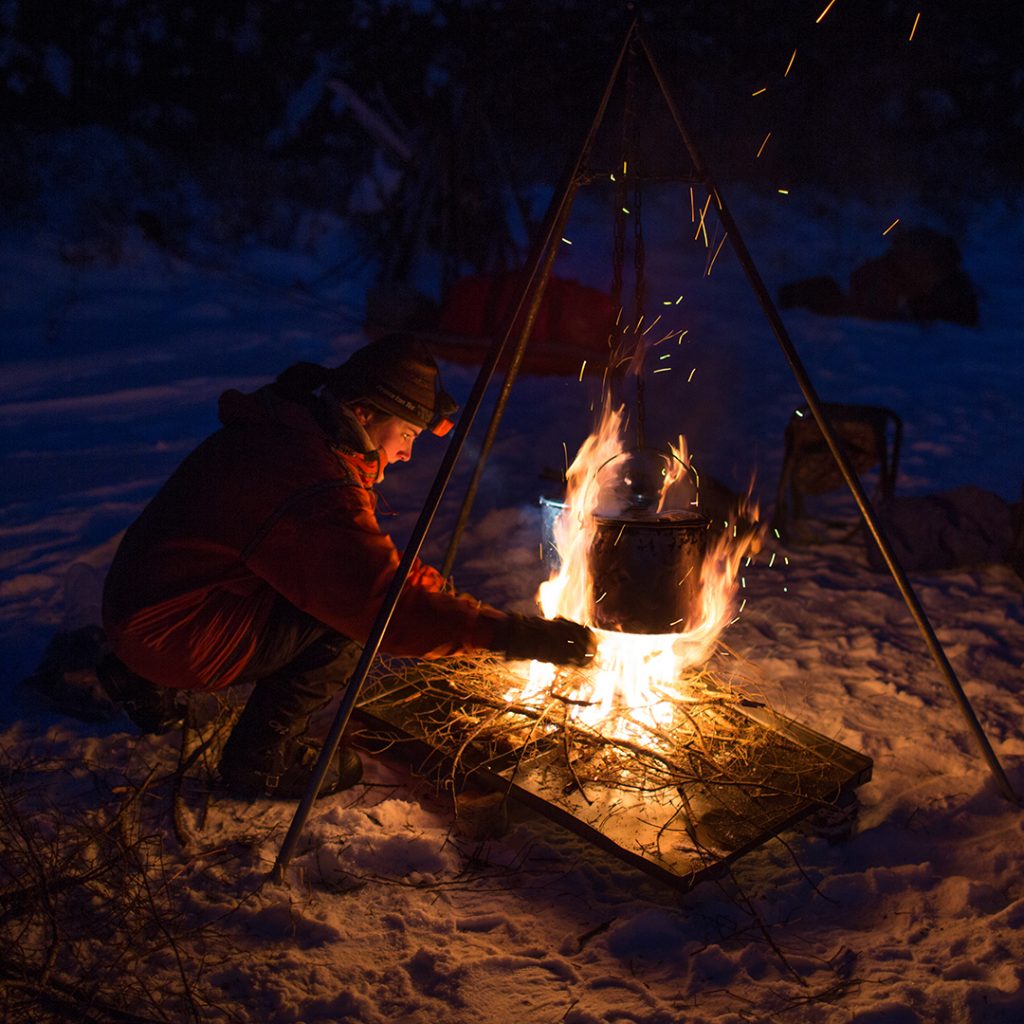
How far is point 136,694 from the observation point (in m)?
3.26

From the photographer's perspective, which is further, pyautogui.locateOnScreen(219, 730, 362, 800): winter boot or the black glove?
pyautogui.locateOnScreen(219, 730, 362, 800): winter boot

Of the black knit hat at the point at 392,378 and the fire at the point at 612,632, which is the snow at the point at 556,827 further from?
the black knit hat at the point at 392,378

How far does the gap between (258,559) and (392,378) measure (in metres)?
0.68

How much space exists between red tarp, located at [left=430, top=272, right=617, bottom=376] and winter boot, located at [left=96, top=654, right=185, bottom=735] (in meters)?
5.73

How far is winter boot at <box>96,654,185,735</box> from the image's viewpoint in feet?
10.6

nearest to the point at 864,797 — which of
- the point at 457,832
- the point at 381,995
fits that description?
the point at 457,832

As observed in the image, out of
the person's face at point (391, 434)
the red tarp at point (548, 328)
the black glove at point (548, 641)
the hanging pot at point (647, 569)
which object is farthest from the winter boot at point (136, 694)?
the red tarp at point (548, 328)

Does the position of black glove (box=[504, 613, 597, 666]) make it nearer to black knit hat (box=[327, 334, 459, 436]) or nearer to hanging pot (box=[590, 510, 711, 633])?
hanging pot (box=[590, 510, 711, 633])

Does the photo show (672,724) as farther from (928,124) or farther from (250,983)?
(928,124)

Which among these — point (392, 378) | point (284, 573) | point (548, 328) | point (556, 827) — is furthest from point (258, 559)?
point (548, 328)

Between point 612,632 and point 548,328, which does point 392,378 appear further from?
point 548,328

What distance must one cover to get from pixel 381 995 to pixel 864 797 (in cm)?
176

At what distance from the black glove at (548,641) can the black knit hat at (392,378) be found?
2.14 ft

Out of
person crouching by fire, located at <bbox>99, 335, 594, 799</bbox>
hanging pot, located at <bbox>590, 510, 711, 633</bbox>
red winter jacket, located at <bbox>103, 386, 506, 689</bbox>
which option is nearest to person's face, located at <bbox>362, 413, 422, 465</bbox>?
person crouching by fire, located at <bbox>99, 335, 594, 799</bbox>
